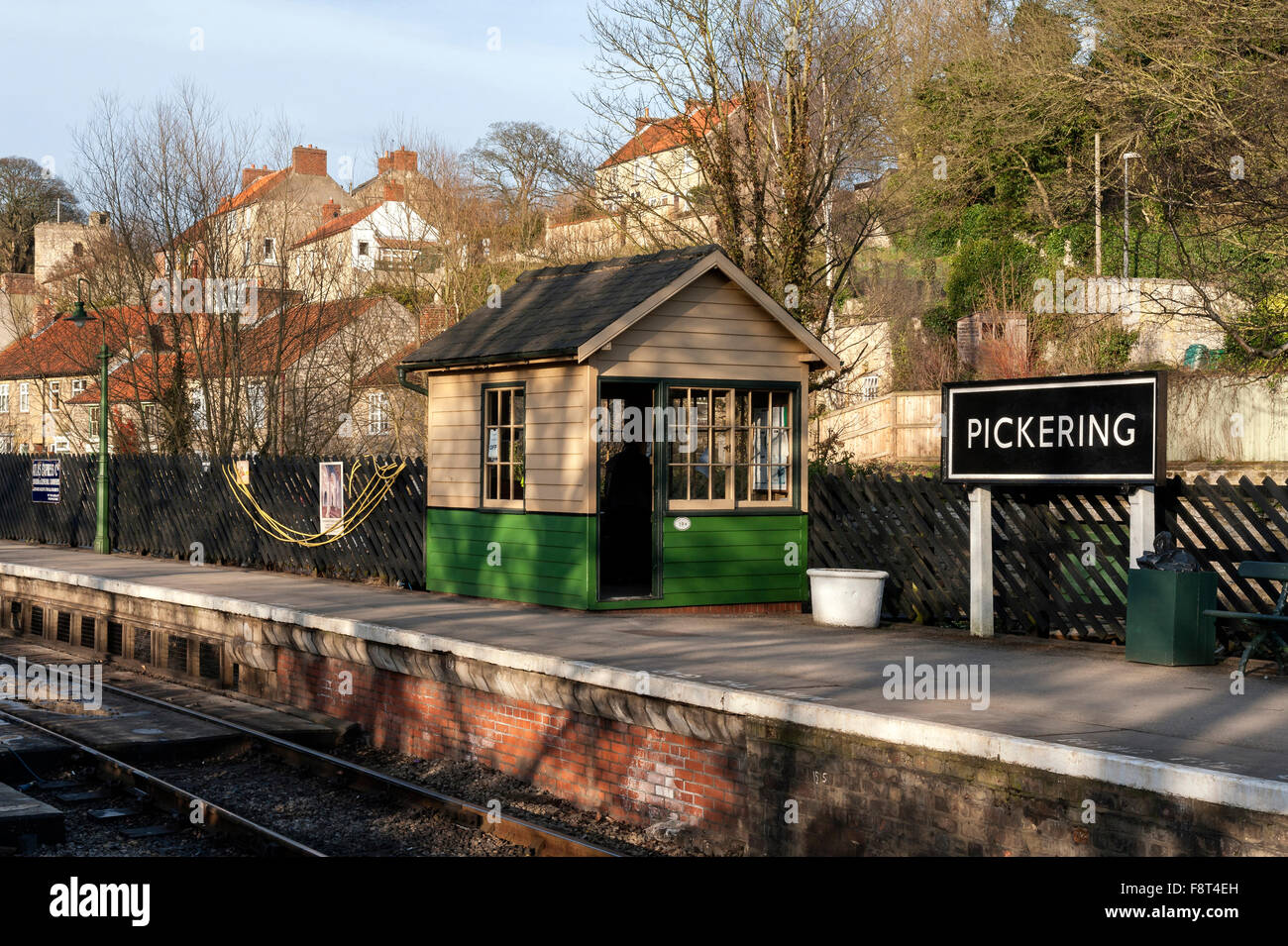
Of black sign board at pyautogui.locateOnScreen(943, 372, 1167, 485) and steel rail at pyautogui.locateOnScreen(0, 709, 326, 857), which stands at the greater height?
black sign board at pyautogui.locateOnScreen(943, 372, 1167, 485)

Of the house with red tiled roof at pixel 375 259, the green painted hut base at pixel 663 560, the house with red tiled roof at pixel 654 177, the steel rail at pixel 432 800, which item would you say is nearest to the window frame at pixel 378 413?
the house with red tiled roof at pixel 375 259

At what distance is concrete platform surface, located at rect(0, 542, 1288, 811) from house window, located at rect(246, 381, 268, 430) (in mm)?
12706

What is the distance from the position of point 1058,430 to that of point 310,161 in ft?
245

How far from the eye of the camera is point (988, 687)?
30.6 ft

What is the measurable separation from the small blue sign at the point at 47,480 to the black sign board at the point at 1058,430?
21.9 meters

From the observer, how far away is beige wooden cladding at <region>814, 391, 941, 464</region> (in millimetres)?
33375

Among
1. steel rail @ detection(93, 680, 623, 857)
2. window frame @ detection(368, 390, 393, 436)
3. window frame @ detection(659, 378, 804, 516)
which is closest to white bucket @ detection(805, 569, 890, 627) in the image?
window frame @ detection(659, 378, 804, 516)

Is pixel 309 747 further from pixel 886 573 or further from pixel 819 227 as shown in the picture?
pixel 819 227

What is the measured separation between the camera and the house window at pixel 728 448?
46.6ft

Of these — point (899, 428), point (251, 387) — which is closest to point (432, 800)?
point (251, 387)

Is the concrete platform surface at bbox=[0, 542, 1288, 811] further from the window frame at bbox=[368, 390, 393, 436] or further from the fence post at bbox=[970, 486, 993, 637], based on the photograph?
the window frame at bbox=[368, 390, 393, 436]
